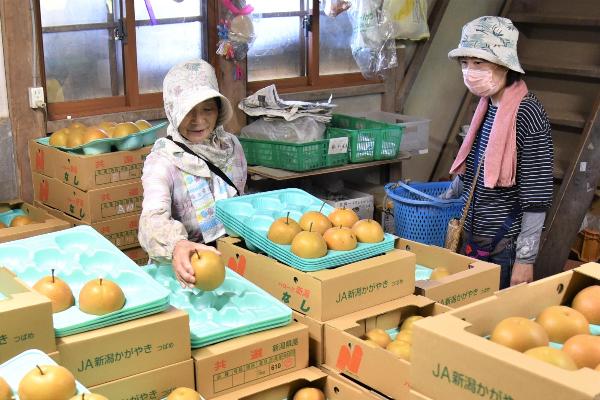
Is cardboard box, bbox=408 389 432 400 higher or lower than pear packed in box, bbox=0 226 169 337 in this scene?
lower

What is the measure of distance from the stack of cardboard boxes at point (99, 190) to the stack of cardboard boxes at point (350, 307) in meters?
1.12

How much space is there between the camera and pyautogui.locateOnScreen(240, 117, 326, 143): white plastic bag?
4.06 m

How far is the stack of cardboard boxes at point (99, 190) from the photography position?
333 cm

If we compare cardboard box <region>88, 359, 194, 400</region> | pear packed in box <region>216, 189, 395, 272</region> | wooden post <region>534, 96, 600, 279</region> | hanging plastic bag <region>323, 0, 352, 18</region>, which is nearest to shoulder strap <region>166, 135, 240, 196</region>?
pear packed in box <region>216, 189, 395, 272</region>

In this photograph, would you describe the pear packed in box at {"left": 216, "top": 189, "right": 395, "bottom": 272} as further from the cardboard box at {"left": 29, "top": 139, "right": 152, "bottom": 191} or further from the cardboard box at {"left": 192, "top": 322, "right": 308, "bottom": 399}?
the cardboard box at {"left": 29, "top": 139, "right": 152, "bottom": 191}

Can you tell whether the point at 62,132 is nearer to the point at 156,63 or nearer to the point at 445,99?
the point at 156,63

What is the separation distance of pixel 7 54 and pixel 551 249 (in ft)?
10.0

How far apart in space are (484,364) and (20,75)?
287cm

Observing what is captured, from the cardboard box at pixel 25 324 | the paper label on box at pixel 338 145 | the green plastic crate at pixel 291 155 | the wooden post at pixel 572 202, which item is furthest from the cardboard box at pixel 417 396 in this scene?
the wooden post at pixel 572 202

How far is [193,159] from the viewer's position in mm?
2611

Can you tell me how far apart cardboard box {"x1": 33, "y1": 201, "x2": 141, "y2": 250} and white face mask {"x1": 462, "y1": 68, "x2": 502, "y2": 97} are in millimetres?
1538

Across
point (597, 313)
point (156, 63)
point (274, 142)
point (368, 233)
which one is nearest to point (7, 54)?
point (156, 63)

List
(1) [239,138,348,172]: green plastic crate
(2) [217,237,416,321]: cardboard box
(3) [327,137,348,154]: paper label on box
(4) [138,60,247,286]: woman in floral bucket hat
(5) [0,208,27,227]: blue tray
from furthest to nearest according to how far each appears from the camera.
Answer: (3) [327,137,348,154]: paper label on box
(1) [239,138,348,172]: green plastic crate
(5) [0,208,27,227]: blue tray
(4) [138,60,247,286]: woman in floral bucket hat
(2) [217,237,416,321]: cardboard box

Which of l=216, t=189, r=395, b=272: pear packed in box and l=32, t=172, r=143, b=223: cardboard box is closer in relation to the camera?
→ l=216, t=189, r=395, b=272: pear packed in box
